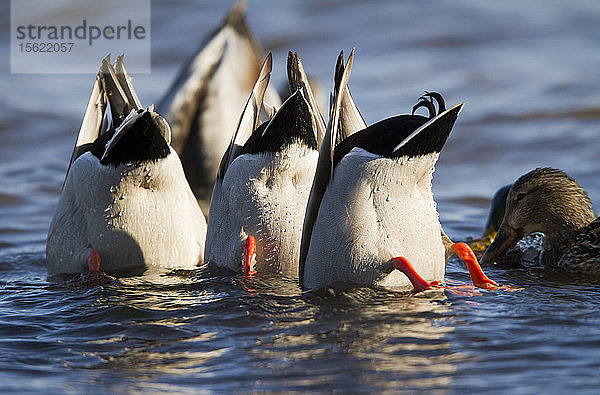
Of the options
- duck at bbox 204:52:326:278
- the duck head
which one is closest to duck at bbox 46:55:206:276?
duck at bbox 204:52:326:278

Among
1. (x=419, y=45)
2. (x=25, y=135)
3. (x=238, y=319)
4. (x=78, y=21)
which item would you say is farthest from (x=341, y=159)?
(x=78, y=21)

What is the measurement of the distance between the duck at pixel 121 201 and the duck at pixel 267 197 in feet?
1.16

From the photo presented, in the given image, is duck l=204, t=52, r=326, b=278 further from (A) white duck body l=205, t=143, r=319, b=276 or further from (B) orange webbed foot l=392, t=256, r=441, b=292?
(B) orange webbed foot l=392, t=256, r=441, b=292

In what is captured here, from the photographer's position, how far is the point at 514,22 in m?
13.5

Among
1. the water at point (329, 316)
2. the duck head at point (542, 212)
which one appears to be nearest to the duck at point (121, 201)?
the water at point (329, 316)

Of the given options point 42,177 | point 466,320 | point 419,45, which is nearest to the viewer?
point 466,320

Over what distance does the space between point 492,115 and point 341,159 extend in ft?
20.0

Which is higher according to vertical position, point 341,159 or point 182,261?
point 341,159

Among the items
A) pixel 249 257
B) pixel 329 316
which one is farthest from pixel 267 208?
pixel 329 316

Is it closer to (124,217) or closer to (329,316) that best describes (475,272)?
(329,316)

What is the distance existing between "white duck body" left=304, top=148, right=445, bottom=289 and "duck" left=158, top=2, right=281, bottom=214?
2918 mm

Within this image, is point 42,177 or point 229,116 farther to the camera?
point 42,177

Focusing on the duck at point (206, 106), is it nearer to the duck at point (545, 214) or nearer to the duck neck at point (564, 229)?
the duck at point (545, 214)

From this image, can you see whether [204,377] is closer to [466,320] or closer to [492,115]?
[466,320]
